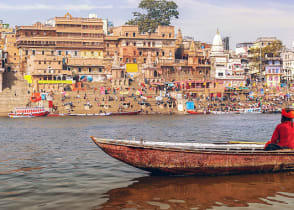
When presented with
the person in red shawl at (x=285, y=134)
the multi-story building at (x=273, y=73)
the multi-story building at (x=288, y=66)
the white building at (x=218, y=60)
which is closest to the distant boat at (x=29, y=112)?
→ the white building at (x=218, y=60)

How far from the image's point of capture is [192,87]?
268ft

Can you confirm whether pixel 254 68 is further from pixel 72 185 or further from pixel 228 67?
pixel 72 185

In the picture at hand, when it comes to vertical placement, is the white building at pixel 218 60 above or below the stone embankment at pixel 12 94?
above

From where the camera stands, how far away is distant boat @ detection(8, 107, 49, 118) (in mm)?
66200

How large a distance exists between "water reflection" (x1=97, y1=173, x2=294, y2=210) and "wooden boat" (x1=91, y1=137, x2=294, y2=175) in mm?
309

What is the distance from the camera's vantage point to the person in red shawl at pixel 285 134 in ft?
51.9

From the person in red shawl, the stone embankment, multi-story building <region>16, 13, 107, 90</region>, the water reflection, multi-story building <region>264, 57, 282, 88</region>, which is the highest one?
multi-story building <region>16, 13, 107, 90</region>

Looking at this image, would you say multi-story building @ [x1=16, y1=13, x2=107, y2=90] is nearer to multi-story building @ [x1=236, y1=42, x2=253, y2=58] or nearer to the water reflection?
multi-story building @ [x1=236, y1=42, x2=253, y2=58]

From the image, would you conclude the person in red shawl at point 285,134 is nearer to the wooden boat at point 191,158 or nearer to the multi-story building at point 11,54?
the wooden boat at point 191,158

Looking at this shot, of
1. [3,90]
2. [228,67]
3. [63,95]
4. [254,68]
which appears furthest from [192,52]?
[3,90]

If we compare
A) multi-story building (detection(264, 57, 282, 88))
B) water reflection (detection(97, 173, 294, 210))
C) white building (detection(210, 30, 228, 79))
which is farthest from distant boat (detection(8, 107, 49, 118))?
water reflection (detection(97, 173, 294, 210))

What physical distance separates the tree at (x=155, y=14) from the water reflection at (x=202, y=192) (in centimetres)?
8660

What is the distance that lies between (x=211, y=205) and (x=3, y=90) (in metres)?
64.1

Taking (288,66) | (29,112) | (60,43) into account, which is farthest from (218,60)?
(29,112)
